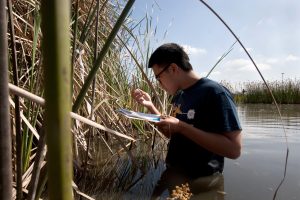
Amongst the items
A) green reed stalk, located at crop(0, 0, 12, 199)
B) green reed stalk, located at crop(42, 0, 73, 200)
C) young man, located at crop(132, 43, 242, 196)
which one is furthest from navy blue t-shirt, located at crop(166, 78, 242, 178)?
green reed stalk, located at crop(42, 0, 73, 200)

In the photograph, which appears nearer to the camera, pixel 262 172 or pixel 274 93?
pixel 262 172

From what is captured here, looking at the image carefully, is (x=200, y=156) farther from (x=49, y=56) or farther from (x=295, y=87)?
(x=295, y=87)

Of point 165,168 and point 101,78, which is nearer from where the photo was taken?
point 165,168

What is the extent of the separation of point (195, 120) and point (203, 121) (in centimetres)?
6

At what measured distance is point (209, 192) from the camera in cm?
A: 192

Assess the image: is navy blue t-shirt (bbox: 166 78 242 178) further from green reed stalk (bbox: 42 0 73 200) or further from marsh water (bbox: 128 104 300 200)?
green reed stalk (bbox: 42 0 73 200)

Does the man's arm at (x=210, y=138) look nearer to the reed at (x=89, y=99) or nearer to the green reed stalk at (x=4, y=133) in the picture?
the reed at (x=89, y=99)

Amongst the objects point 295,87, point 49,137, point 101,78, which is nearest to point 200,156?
point 101,78

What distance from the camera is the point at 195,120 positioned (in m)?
2.23

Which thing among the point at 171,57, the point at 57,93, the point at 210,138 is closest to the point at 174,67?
the point at 171,57

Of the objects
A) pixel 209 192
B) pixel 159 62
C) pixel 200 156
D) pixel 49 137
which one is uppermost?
pixel 159 62

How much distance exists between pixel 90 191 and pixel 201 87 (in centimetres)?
94

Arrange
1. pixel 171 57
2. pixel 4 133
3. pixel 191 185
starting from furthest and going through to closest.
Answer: pixel 171 57
pixel 191 185
pixel 4 133

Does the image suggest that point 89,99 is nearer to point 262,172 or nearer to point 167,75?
point 167,75
